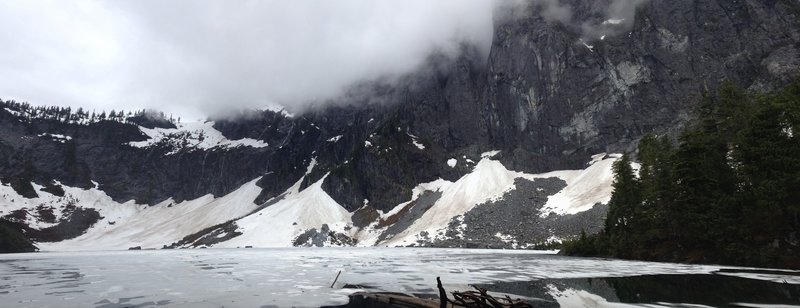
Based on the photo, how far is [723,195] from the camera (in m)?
41.1

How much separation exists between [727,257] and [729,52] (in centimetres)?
14922

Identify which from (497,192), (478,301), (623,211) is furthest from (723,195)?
(497,192)

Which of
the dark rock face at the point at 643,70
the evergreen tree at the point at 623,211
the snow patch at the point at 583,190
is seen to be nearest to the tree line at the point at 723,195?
the evergreen tree at the point at 623,211

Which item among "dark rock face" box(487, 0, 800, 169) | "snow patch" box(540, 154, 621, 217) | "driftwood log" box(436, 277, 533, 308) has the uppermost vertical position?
Answer: "dark rock face" box(487, 0, 800, 169)

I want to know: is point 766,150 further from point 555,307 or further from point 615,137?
point 615,137

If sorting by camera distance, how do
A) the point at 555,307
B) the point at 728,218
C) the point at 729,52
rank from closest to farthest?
the point at 555,307
the point at 728,218
the point at 729,52

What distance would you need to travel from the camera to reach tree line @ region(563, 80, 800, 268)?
3544 cm

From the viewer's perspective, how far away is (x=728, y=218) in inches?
1587

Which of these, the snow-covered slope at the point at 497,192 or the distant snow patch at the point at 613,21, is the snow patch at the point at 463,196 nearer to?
the snow-covered slope at the point at 497,192

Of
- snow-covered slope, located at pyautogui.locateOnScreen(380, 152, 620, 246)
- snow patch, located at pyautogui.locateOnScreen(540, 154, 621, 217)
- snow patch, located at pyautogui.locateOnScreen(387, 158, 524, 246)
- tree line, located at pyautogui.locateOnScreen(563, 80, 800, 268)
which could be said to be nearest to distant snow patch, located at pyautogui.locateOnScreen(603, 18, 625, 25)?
snow-covered slope, located at pyautogui.locateOnScreen(380, 152, 620, 246)

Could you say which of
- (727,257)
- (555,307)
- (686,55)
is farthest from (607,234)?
(686,55)

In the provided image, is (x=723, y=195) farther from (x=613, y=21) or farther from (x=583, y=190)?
(x=613, y=21)

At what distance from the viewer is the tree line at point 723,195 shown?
3544 cm

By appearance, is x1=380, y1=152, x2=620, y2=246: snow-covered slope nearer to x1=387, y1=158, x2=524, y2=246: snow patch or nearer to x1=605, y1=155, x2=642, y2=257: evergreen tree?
x1=387, y1=158, x2=524, y2=246: snow patch
